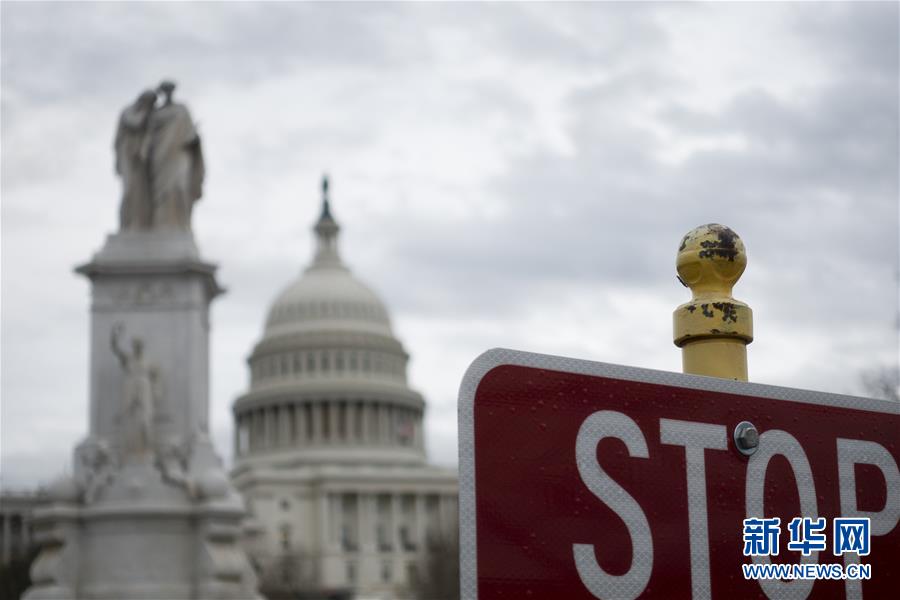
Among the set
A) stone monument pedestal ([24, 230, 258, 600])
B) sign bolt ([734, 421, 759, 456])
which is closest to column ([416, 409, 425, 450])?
stone monument pedestal ([24, 230, 258, 600])

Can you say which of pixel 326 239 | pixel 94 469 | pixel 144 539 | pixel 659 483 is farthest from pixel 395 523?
pixel 659 483

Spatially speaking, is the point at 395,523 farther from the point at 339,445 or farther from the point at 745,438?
the point at 745,438

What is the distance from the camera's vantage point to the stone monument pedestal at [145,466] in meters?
28.2

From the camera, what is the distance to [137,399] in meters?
28.5

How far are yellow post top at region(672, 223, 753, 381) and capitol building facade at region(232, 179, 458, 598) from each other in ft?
425

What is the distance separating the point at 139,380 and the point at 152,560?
3.11 metres

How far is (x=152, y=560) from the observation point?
28.2m

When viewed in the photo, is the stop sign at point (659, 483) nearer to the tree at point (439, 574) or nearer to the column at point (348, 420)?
the tree at point (439, 574)

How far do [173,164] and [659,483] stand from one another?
27.6 m

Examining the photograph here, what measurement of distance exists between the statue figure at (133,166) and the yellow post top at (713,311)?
26322 millimetres

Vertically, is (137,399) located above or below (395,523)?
below

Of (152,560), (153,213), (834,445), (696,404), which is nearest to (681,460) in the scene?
(696,404)

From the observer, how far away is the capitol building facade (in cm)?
14275

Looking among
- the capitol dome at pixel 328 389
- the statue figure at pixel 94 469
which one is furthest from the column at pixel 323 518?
the statue figure at pixel 94 469
